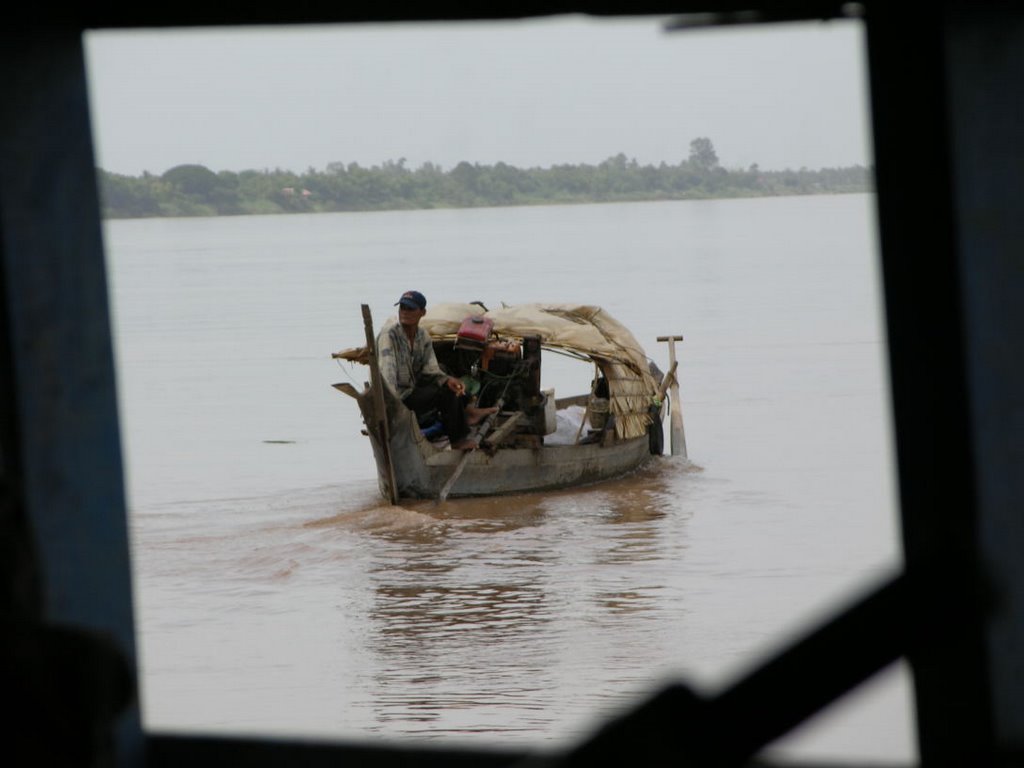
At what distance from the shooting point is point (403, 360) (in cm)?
1420

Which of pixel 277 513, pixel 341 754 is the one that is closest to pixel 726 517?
pixel 277 513

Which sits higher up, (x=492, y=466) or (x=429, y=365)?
(x=429, y=365)

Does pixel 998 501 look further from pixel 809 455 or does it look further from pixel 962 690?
pixel 809 455

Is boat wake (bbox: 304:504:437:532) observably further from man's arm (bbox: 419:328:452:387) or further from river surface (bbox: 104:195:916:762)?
man's arm (bbox: 419:328:452:387)

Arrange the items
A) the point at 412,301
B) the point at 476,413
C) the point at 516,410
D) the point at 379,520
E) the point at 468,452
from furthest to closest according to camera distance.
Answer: the point at 379,520
the point at 516,410
the point at 468,452
the point at 476,413
the point at 412,301

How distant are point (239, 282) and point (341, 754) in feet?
229

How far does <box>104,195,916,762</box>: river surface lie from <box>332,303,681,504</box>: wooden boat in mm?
535

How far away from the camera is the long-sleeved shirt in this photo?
14.1 meters

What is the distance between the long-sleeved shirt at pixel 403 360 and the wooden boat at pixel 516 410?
12cm

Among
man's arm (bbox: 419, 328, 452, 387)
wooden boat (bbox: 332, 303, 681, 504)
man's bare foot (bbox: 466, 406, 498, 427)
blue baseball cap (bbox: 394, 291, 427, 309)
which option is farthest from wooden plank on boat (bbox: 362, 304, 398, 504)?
man's bare foot (bbox: 466, 406, 498, 427)

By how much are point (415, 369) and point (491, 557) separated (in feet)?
8.72

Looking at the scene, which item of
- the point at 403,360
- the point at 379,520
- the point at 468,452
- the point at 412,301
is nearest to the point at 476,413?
the point at 468,452

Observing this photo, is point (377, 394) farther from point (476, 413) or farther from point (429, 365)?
point (476, 413)

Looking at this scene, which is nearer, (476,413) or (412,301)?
(412,301)
